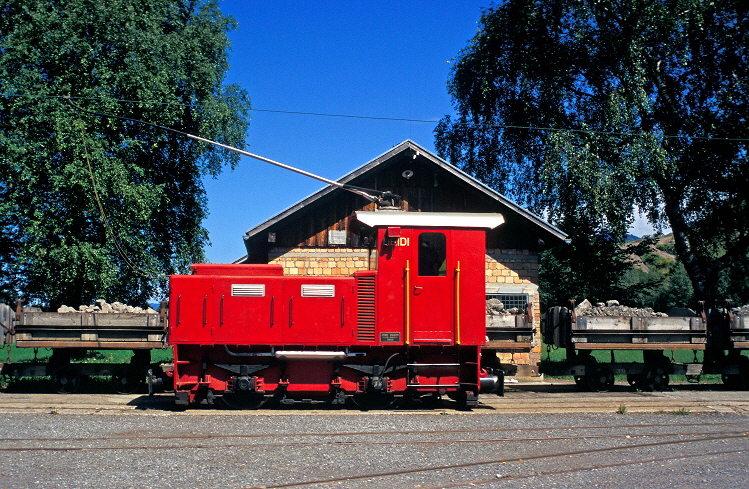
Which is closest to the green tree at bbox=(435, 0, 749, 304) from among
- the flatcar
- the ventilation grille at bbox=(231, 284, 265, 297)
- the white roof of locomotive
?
the flatcar

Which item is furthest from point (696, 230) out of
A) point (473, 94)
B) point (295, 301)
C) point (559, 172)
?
point (295, 301)

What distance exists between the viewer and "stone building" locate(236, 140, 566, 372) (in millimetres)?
17453

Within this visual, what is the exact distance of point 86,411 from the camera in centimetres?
1096

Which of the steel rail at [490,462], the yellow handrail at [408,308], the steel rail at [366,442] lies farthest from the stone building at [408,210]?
the steel rail at [490,462]

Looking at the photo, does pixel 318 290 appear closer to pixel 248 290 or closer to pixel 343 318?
pixel 343 318

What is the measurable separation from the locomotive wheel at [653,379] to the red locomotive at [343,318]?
5599mm

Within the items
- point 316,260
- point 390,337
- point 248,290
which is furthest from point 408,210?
point 248,290

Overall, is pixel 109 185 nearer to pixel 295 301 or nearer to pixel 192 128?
pixel 192 128

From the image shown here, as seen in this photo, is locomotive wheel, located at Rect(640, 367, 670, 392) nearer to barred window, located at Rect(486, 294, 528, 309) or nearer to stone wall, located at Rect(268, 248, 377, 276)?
barred window, located at Rect(486, 294, 528, 309)

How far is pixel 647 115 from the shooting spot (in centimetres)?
2419

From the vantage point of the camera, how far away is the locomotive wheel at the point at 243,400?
11742mm

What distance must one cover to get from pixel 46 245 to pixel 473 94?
801 inches

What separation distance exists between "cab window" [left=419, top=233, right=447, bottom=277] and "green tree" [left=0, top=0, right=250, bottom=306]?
10.4m

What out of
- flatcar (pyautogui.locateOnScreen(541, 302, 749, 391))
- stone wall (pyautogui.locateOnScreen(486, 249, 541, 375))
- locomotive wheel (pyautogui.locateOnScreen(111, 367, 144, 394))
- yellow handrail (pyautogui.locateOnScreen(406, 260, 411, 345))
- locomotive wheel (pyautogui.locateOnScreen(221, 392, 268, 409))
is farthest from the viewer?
stone wall (pyautogui.locateOnScreen(486, 249, 541, 375))
